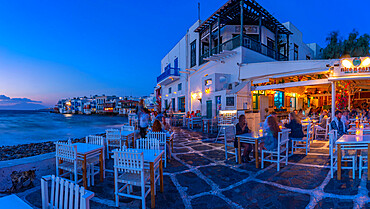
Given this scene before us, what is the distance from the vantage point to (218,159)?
220 inches

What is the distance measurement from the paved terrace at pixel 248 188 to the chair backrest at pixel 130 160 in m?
0.69

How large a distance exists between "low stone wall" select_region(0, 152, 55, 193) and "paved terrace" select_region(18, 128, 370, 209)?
58 centimetres

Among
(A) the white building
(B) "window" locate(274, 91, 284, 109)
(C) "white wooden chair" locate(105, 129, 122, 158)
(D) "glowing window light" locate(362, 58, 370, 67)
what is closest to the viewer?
(C) "white wooden chair" locate(105, 129, 122, 158)

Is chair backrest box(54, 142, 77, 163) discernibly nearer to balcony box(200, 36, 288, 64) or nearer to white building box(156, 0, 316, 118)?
white building box(156, 0, 316, 118)

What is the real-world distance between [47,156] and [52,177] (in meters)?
4.85

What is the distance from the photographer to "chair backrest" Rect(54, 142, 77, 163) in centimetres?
363

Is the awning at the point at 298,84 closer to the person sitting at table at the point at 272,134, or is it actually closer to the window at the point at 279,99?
the window at the point at 279,99

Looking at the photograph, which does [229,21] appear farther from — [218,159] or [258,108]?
[218,159]

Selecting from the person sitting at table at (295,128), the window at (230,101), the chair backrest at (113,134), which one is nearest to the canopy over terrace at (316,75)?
the window at (230,101)

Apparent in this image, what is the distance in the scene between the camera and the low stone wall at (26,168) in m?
3.89

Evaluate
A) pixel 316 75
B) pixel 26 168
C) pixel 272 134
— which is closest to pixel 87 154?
pixel 26 168

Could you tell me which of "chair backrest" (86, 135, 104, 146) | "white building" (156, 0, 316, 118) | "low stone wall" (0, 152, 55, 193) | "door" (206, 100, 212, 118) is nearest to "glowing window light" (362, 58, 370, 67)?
"white building" (156, 0, 316, 118)

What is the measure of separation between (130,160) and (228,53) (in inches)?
444

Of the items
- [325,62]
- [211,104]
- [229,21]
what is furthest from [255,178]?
[229,21]
